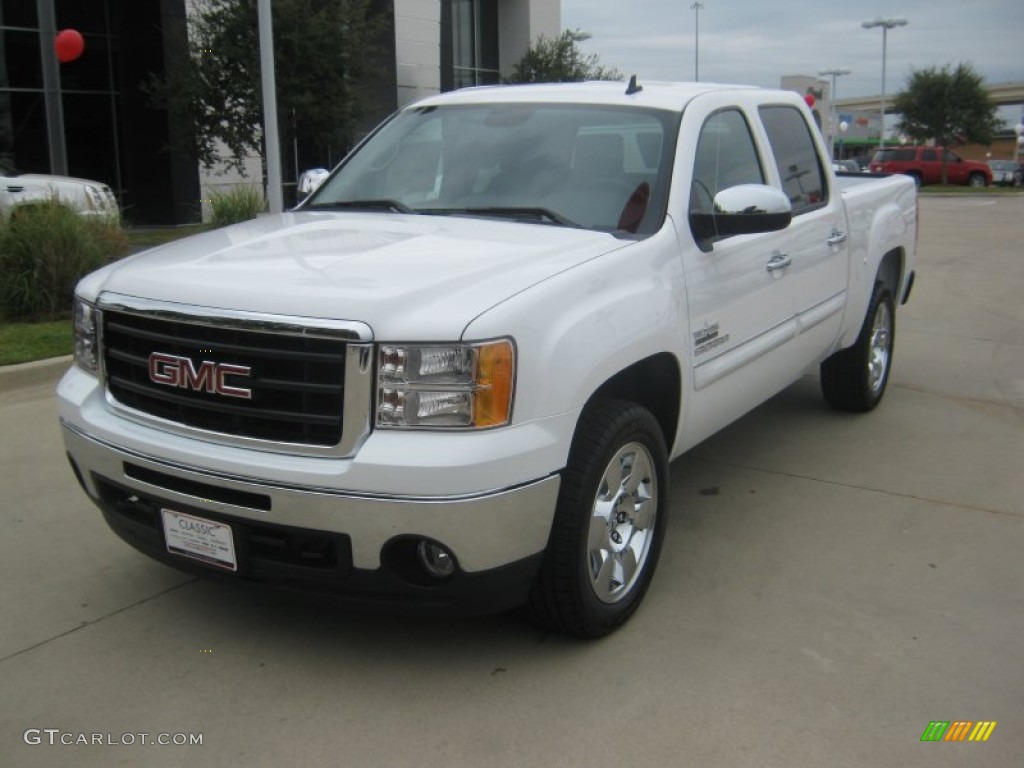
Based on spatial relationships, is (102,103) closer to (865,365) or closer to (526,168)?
(865,365)

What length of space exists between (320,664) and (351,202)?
81.4 inches

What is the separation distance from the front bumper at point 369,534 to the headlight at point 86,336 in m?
0.53

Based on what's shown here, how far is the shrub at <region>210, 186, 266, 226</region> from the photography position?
13242 mm

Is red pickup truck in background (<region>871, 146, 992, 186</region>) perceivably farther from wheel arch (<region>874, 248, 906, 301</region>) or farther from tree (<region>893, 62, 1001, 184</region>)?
wheel arch (<region>874, 248, 906, 301</region>)

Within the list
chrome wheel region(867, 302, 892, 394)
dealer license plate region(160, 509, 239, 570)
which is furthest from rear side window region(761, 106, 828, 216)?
dealer license plate region(160, 509, 239, 570)

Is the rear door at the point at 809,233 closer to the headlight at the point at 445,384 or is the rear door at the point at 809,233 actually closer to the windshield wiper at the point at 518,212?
the windshield wiper at the point at 518,212

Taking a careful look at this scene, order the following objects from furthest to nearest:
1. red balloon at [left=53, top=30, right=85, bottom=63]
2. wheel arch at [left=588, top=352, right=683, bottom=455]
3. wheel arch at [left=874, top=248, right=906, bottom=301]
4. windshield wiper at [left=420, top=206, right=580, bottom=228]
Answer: red balloon at [left=53, top=30, right=85, bottom=63]
wheel arch at [left=874, top=248, right=906, bottom=301]
windshield wiper at [left=420, top=206, right=580, bottom=228]
wheel arch at [left=588, top=352, right=683, bottom=455]

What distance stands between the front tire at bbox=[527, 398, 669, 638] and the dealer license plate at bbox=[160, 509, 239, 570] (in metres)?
0.98

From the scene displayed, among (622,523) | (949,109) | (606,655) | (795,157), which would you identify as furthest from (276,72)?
(949,109)

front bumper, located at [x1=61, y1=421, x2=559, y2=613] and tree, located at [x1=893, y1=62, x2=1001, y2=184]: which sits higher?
tree, located at [x1=893, y1=62, x2=1001, y2=184]

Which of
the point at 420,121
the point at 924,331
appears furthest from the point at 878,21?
the point at 420,121

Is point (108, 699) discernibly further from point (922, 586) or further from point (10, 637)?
point (922, 586)

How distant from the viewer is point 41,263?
8609 millimetres

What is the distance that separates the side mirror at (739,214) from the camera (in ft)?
13.1
